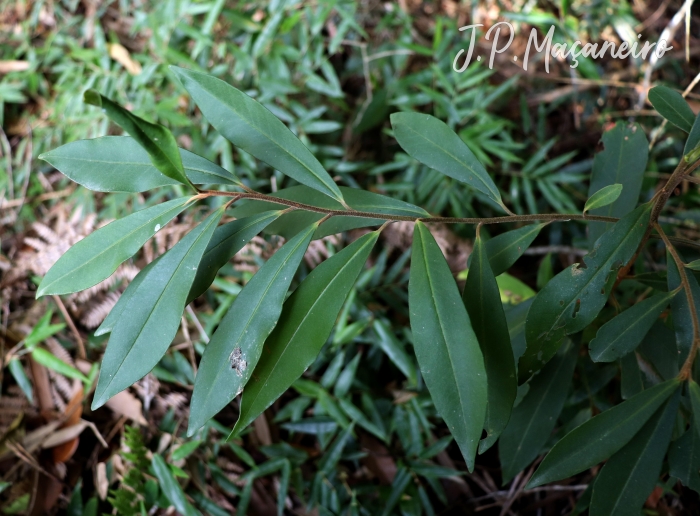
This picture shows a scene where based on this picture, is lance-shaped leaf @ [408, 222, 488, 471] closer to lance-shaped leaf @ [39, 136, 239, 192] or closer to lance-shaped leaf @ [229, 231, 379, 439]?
lance-shaped leaf @ [229, 231, 379, 439]

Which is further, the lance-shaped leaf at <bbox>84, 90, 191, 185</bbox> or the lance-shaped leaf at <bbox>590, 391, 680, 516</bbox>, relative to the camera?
the lance-shaped leaf at <bbox>590, 391, 680, 516</bbox>

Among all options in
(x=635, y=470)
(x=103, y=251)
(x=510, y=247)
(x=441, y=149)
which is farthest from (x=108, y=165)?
(x=635, y=470)

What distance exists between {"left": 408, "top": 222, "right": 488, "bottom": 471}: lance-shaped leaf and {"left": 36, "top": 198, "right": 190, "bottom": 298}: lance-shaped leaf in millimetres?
329

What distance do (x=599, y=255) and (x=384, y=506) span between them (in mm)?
734

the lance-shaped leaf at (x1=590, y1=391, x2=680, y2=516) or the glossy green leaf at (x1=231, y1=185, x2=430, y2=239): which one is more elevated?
the glossy green leaf at (x1=231, y1=185, x2=430, y2=239)

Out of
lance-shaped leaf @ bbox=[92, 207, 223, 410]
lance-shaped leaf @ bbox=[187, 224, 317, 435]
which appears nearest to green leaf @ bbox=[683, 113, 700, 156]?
lance-shaped leaf @ bbox=[187, 224, 317, 435]

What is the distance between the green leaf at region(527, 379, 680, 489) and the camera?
0.67 m

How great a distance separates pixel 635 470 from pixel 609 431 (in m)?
0.08

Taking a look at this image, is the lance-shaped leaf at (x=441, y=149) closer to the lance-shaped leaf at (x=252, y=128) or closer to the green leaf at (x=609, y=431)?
the lance-shaped leaf at (x=252, y=128)

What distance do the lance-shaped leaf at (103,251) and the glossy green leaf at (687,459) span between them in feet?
2.44

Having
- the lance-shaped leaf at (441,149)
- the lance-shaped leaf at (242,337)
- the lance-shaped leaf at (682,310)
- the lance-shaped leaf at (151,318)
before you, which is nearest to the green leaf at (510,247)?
the lance-shaped leaf at (441,149)

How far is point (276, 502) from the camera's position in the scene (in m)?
1.18

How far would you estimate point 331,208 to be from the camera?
0.77 meters

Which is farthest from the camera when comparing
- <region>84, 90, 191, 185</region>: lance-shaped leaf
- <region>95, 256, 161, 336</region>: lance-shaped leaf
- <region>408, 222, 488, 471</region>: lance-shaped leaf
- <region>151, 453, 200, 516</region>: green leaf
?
<region>151, 453, 200, 516</region>: green leaf
